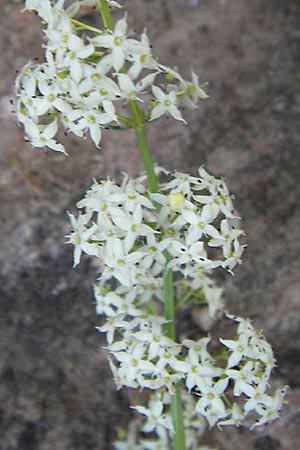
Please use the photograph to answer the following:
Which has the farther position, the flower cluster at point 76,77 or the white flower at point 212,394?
the white flower at point 212,394

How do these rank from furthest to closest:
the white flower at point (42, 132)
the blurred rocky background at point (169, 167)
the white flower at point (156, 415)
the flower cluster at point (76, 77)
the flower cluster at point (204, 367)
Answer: the blurred rocky background at point (169, 167) → the white flower at point (156, 415) → the flower cluster at point (204, 367) → the white flower at point (42, 132) → the flower cluster at point (76, 77)

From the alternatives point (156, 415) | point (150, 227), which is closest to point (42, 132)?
point (150, 227)

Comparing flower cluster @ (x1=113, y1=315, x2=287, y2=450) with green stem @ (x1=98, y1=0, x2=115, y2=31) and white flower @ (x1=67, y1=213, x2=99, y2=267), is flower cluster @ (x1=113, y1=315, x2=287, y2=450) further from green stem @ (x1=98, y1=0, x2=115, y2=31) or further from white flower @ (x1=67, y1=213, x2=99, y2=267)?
green stem @ (x1=98, y1=0, x2=115, y2=31)

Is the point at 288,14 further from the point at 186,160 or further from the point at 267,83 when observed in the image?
the point at 186,160

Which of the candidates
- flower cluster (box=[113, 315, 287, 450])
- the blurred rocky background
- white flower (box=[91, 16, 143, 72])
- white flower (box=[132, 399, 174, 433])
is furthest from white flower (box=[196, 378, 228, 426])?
white flower (box=[91, 16, 143, 72])

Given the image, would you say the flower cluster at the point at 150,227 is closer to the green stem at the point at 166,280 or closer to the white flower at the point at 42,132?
the green stem at the point at 166,280

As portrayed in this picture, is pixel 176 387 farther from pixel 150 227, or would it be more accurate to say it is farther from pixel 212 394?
pixel 150 227

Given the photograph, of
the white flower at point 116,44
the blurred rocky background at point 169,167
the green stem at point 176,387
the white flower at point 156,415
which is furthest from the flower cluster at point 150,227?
the blurred rocky background at point 169,167

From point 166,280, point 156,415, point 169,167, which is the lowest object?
point 156,415
